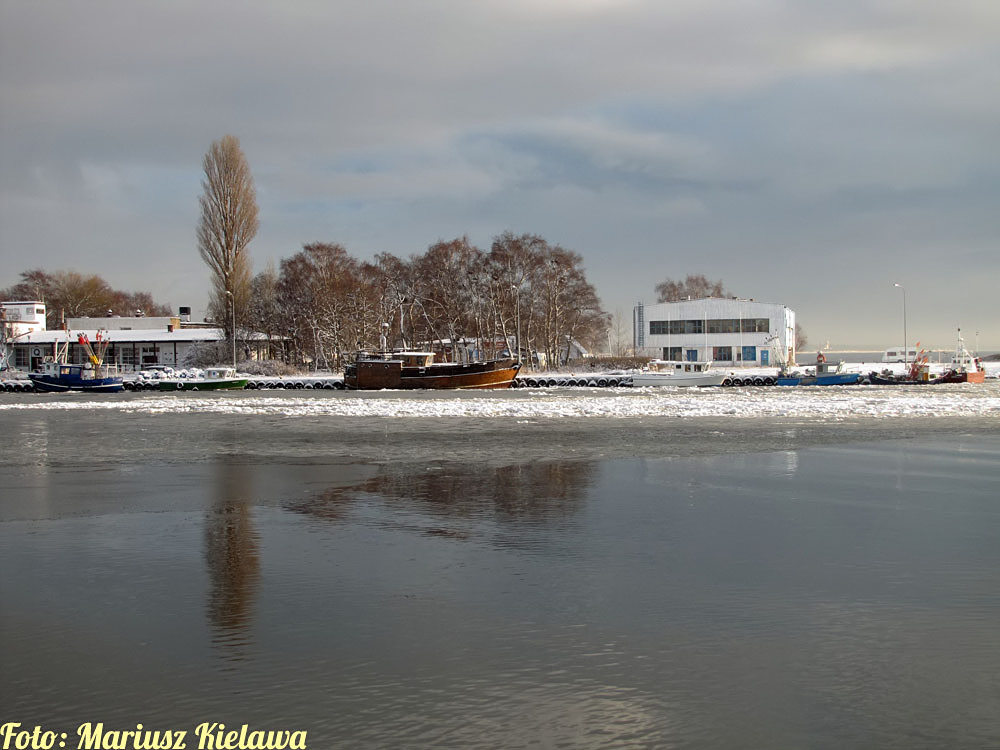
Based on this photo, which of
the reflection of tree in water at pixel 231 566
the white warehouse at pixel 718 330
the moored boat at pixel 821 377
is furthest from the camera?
the white warehouse at pixel 718 330

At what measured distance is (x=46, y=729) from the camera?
5652 millimetres

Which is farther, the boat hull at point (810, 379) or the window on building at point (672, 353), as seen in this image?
the window on building at point (672, 353)

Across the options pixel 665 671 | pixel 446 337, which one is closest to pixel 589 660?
pixel 665 671

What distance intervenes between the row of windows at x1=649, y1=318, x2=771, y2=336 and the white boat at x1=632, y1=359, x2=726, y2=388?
38891 mm

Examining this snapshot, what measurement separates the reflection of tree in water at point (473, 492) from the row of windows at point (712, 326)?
92647 mm

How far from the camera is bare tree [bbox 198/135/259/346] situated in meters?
87.9

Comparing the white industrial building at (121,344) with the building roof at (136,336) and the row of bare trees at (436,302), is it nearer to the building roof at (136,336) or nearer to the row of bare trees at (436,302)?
the building roof at (136,336)

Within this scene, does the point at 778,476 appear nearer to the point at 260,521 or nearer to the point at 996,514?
the point at 996,514

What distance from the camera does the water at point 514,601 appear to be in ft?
19.2

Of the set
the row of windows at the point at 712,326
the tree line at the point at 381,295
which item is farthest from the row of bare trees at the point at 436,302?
the row of windows at the point at 712,326

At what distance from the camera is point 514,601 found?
8398 mm

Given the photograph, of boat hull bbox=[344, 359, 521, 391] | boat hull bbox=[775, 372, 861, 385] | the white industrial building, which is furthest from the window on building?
the white industrial building

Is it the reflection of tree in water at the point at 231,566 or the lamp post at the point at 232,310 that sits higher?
the lamp post at the point at 232,310

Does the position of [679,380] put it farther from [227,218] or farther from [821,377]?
[227,218]
